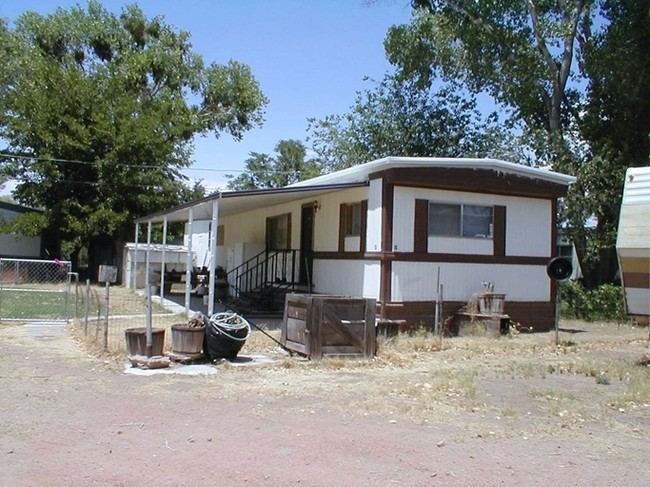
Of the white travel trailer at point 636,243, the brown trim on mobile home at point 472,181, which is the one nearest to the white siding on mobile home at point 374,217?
the brown trim on mobile home at point 472,181

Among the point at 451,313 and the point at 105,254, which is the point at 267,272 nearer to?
the point at 451,313

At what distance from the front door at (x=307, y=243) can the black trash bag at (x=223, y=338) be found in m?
6.54

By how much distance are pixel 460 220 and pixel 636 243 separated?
4.57 metres

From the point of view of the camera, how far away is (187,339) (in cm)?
991

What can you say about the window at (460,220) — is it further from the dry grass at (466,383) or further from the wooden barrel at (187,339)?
the wooden barrel at (187,339)

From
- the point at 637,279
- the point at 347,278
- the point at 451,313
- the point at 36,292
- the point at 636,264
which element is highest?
the point at 636,264

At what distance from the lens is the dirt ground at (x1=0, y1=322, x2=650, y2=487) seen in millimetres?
5219

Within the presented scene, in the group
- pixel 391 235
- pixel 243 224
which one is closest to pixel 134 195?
pixel 243 224

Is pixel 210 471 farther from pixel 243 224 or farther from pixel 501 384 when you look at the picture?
pixel 243 224

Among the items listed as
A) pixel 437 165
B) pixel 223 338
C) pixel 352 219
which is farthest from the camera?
pixel 352 219

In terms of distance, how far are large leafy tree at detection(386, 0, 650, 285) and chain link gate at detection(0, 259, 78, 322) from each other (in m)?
14.7

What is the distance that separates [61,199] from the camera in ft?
93.7

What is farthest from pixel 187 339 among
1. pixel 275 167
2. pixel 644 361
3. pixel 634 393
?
pixel 275 167

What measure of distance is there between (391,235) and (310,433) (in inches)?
305
